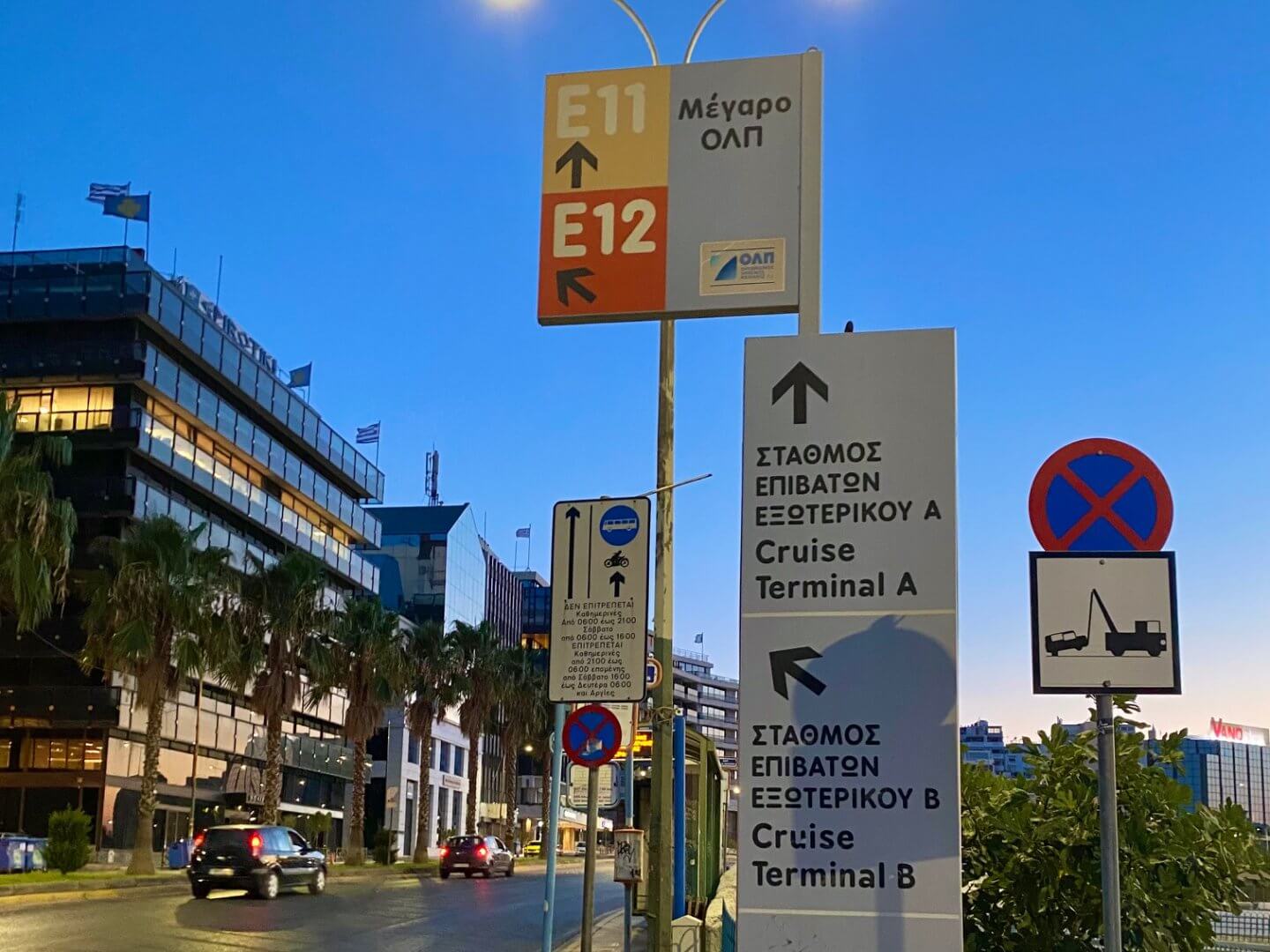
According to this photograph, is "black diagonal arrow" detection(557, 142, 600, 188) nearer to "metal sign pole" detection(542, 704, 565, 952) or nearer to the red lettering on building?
"metal sign pole" detection(542, 704, 565, 952)

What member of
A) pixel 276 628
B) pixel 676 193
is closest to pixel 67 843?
pixel 276 628

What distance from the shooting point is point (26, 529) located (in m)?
30.4

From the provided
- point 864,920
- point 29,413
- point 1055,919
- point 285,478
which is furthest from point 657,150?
point 285,478

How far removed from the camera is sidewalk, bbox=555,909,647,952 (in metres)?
19.1

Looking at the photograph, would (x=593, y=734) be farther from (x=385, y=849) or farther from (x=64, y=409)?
(x=385, y=849)

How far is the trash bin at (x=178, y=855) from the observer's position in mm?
47156

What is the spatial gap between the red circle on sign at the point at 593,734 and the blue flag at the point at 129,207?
5172cm

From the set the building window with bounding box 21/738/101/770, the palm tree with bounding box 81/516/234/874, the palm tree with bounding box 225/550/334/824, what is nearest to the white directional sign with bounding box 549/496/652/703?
the palm tree with bounding box 81/516/234/874

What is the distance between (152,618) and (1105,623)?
115 feet

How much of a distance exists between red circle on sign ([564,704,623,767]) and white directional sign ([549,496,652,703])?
1410mm

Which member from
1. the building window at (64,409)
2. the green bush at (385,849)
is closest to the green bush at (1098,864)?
the building window at (64,409)

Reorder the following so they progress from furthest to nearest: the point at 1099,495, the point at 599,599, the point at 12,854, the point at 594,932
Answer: the point at 12,854 → the point at 594,932 → the point at 599,599 → the point at 1099,495

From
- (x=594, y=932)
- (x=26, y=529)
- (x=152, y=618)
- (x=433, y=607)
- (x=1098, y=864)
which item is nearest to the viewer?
(x=1098, y=864)

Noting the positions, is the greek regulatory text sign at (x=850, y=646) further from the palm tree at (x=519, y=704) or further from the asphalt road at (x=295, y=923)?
the palm tree at (x=519, y=704)
